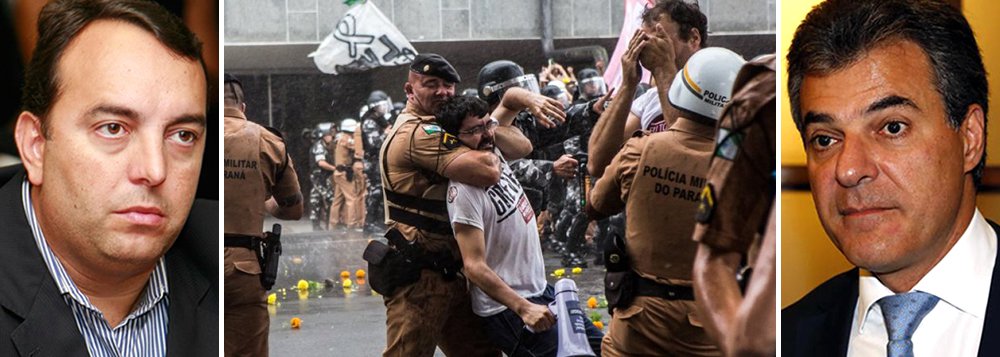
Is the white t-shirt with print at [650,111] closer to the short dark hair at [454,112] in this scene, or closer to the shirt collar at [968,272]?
the short dark hair at [454,112]

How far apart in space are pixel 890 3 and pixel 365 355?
1.54 m

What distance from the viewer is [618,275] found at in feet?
8.79

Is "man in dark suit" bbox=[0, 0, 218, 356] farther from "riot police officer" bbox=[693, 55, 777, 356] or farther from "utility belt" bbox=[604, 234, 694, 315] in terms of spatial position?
"riot police officer" bbox=[693, 55, 777, 356]

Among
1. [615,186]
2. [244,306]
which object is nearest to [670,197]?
[615,186]

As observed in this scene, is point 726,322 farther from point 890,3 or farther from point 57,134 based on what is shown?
point 57,134

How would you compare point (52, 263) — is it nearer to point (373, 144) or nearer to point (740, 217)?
point (373, 144)

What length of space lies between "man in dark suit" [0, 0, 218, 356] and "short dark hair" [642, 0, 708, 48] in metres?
1.14

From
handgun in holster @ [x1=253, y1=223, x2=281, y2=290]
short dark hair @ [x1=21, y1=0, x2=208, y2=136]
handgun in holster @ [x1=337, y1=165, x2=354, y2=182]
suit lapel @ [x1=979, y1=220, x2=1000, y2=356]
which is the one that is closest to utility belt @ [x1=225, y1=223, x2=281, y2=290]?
handgun in holster @ [x1=253, y1=223, x2=281, y2=290]

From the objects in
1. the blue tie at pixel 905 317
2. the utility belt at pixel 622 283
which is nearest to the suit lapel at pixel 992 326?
the blue tie at pixel 905 317

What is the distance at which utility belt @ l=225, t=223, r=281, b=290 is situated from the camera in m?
2.63

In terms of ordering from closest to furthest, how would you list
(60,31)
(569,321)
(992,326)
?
(992,326)
(60,31)
(569,321)

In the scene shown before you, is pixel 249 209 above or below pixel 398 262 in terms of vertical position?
above

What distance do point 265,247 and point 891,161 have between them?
5.00ft

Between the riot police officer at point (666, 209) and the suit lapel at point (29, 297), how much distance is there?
1.28m
